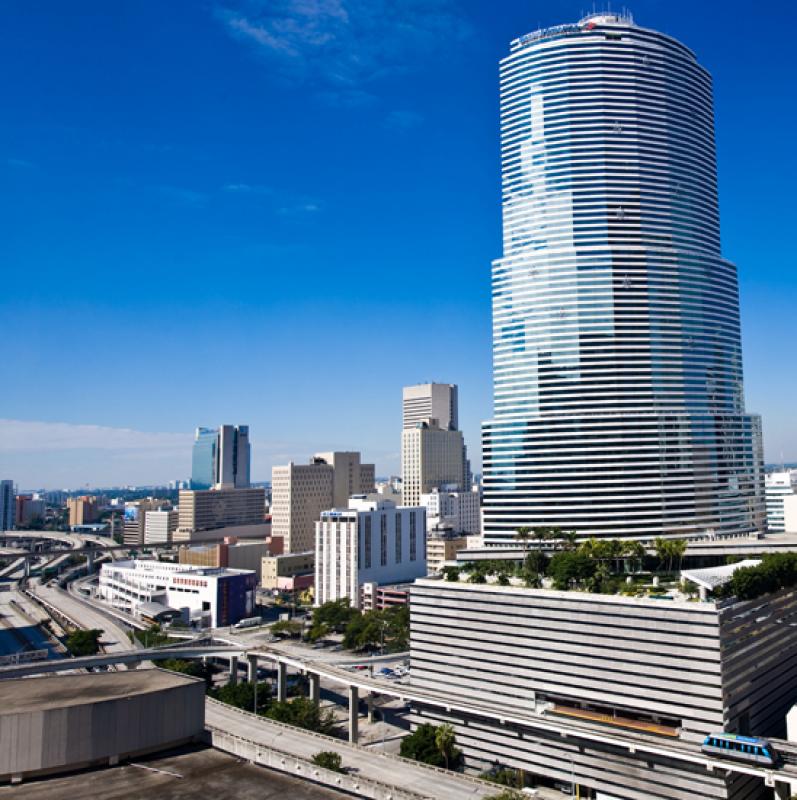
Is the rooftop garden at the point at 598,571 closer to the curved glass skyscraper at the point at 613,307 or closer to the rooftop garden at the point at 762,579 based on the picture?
the rooftop garden at the point at 762,579

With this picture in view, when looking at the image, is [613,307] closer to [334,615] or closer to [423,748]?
[334,615]

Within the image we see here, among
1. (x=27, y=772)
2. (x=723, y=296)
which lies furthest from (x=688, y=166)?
(x=27, y=772)

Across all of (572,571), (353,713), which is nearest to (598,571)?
(572,571)

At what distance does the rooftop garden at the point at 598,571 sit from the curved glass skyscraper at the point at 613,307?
125ft

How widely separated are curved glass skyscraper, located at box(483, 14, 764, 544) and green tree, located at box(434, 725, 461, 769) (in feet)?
254

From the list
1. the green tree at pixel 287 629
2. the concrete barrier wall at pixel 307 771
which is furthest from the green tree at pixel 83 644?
the concrete barrier wall at pixel 307 771

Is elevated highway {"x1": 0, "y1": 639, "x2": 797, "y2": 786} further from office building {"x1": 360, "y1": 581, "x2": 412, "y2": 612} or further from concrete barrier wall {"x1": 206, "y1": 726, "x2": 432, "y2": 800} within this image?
office building {"x1": 360, "y1": 581, "x2": 412, "y2": 612}

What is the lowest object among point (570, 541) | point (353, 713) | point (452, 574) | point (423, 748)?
point (353, 713)

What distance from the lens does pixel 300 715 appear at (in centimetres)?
10638

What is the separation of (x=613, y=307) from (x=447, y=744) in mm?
112036

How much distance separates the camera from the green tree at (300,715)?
105500 millimetres

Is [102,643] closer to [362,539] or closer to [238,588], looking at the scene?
[238,588]

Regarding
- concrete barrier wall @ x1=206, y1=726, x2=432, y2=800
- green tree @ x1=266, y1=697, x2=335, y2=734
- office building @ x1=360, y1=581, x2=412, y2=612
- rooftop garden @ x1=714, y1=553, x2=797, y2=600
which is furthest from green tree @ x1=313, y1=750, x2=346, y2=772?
office building @ x1=360, y1=581, x2=412, y2=612

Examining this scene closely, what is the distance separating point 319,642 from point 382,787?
4761 inches
